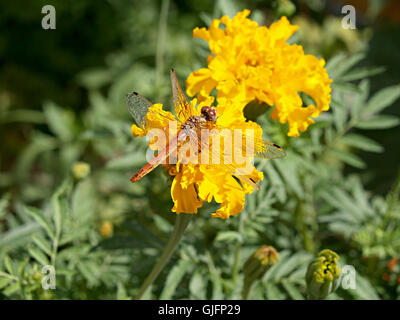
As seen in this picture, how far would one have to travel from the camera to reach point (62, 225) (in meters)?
1.24

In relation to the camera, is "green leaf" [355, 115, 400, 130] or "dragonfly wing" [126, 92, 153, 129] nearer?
"dragonfly wing" [126, 92, 153, 129]

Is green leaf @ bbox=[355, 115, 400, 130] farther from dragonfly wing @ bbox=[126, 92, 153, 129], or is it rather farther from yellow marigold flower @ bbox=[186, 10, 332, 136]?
dragonfly wing @ bbox=[126, 92, 153, 129]

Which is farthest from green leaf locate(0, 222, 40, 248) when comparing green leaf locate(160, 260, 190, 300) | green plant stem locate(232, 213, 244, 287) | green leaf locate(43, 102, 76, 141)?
green leaf locate(43, 102, 76, 141)

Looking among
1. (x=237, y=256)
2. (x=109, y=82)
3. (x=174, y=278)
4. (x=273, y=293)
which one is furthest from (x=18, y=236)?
(x=109, y=82)

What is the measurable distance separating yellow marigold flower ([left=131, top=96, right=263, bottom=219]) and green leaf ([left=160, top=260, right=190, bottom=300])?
34cm

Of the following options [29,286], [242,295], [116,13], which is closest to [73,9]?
[116,13]

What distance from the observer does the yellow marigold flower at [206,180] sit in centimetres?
87

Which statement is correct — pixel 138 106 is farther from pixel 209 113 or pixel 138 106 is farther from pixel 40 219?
pixel 40 219

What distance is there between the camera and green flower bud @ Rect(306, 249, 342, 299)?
3.39 ft

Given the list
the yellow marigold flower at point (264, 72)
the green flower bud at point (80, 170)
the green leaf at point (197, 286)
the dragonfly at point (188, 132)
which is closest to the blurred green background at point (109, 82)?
the green flower bud at point (80, 170)

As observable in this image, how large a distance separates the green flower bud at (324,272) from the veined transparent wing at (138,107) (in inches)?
19.3

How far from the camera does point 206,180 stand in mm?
875

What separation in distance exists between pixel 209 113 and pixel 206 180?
12 centimetres
